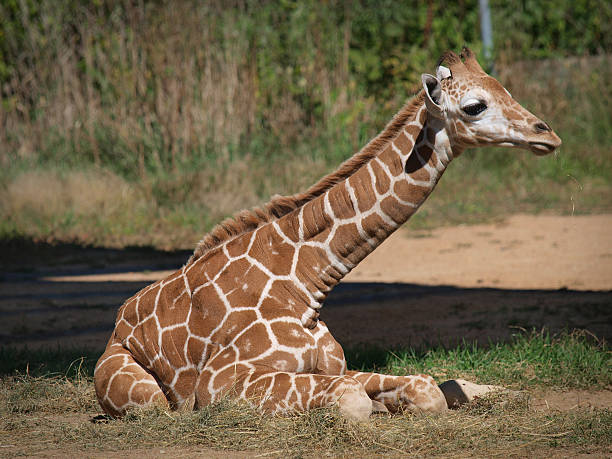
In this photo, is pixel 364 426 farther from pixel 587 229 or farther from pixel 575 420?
pixel 587 229

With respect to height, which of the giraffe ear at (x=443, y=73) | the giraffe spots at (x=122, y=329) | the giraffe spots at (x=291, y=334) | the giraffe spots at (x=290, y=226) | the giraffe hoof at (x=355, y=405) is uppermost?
the giraffe ear at (x=443, y=73)

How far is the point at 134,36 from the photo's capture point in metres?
12.7

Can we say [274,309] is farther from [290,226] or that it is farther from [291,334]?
[290,226]

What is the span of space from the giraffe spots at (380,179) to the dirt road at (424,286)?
2187 mm

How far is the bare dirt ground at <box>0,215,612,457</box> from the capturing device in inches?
258

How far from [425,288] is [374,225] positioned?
3918 millimetres

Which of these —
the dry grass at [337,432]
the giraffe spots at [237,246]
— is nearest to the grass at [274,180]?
the giraffe spots at [237,246]

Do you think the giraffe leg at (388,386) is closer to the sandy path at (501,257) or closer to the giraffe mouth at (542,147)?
the giraffe mouth at (542,147)

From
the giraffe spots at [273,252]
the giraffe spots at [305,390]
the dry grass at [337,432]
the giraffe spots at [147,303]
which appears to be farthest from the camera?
the giraffe spots at [147,303]

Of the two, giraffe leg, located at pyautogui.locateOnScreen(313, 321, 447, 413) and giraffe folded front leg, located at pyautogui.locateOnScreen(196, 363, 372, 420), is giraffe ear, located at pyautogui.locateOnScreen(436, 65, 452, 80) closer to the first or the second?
giraffe leg, located at pyautogui.locateOnScreen(313, 321, 447, 413)

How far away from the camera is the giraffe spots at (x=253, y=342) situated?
13.9 ft

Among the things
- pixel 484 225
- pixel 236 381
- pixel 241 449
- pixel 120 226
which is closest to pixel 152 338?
pixel 236 381

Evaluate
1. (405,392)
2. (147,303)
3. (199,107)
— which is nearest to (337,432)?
(405,392)

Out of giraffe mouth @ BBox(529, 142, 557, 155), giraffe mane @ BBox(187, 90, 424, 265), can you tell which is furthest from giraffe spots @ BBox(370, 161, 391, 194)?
giraffe mouth @ BBox(529, 142, 557, 155)
